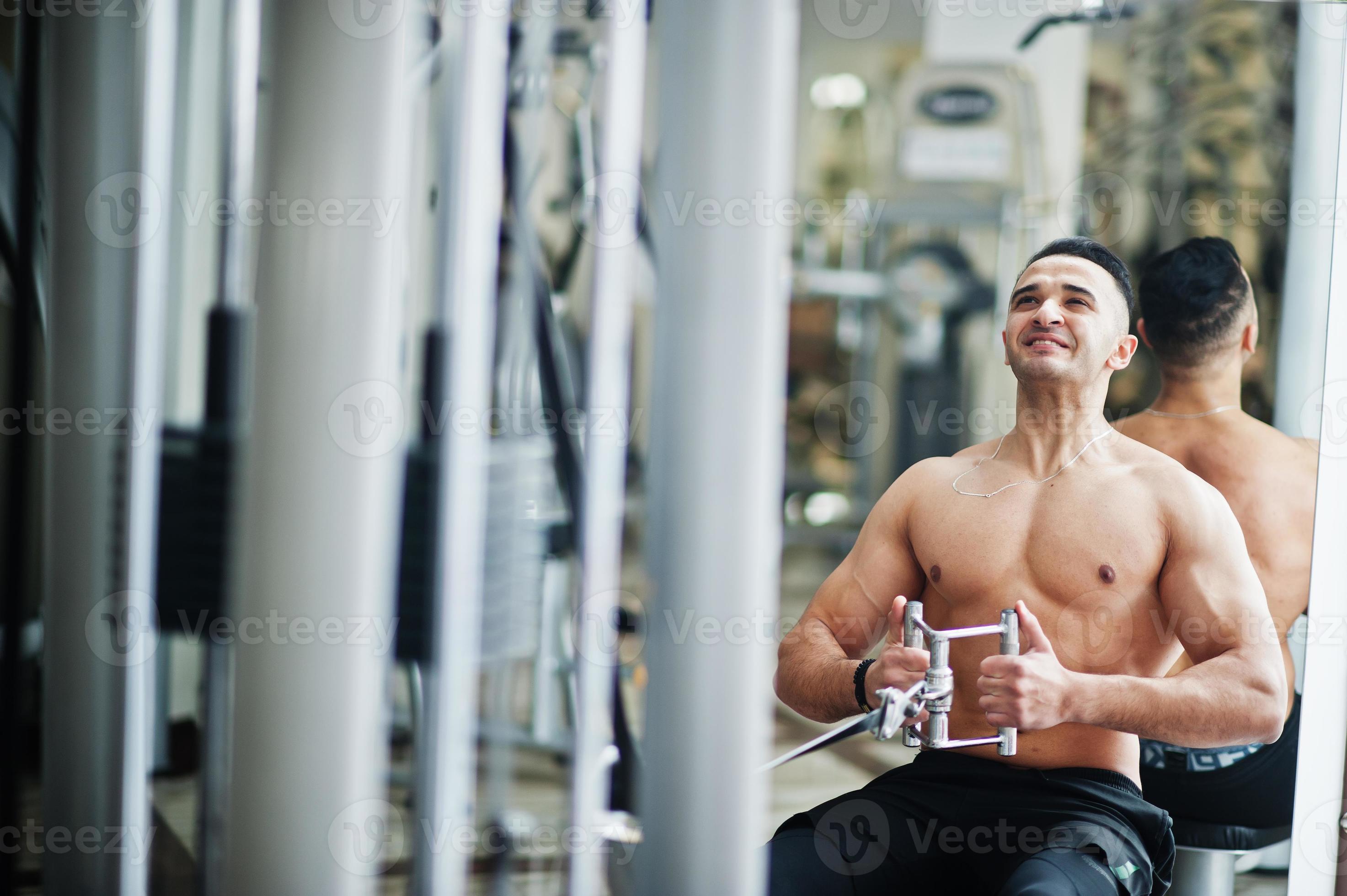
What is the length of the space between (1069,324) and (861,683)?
252mm

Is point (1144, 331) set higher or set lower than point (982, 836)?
higher

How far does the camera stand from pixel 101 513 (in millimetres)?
801

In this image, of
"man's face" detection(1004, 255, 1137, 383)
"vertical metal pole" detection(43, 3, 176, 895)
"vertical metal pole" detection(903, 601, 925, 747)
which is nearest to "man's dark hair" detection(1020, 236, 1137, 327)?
"man's face" detection(1004, 255, 1137, 383)

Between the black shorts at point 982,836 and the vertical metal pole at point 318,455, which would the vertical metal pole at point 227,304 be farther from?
the black shorts at point 982,836

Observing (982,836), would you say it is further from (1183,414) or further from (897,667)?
(1183,414)

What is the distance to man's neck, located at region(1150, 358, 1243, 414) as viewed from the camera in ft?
2.27

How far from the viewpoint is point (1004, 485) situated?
0.65 metres

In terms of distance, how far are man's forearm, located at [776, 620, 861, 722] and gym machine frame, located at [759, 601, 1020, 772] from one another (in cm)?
2

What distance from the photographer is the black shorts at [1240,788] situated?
669 millimetres

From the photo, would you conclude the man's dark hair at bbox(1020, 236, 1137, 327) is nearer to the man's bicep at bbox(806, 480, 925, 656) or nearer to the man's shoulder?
the man's shoulder

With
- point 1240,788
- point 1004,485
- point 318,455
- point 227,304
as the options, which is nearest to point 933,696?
point 1004,485

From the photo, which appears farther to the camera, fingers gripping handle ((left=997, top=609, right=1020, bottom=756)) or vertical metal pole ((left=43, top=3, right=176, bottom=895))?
vertical metal pole ((left=43, top=3, right=176, bottom=895))

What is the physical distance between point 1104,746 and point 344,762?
47 centimetres

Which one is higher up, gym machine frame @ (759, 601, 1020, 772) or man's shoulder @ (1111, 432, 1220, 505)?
man's shoulder @ (1111, 432, 1220, 505)
